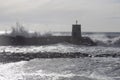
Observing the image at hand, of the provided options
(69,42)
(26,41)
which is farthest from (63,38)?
(26,41)

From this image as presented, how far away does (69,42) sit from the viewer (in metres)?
65.3

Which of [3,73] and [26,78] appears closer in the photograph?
[26,78]

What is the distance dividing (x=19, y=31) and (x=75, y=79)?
209ft

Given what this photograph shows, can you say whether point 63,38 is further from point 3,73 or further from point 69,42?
point 3,73

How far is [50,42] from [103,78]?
157 feet

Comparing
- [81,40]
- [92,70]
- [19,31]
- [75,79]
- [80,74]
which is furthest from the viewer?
[19,31]

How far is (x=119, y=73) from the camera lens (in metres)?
20.2

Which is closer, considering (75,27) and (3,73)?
(3,73)

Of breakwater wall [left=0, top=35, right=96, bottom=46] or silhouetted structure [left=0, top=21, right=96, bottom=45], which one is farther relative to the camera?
silhouetted structure [left=0, top=21, right=96, bottom=45]

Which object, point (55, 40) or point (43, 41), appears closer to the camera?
point (43, 41)

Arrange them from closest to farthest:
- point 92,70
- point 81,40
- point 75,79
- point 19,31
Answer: point 75,79 < point 92,70 < point 81,40 < point 19,31

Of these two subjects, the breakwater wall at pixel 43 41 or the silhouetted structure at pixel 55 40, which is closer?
the breakwater wall at pixel 43 41

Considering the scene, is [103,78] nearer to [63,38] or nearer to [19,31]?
[63,38]

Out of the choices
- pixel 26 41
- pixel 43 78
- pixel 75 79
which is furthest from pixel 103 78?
pixel 26 41
